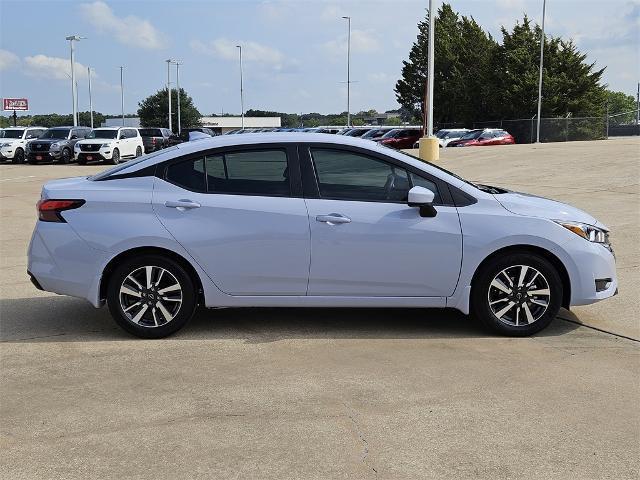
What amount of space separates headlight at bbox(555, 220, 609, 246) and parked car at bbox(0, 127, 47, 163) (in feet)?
113

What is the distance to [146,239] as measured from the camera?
5.64 m

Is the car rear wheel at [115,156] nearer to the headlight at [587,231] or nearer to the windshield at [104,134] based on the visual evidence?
the windshield at [104,134]

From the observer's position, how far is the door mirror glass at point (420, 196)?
5.59m

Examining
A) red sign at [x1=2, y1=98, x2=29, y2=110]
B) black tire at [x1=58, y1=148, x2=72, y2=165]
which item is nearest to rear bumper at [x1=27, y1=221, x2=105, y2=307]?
black tire at [x1=58, y1=148, x2=72, y2=165]

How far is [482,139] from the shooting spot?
37844mm

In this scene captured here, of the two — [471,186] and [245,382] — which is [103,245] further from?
[471,186]

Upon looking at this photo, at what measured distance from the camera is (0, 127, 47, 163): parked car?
3556 cm

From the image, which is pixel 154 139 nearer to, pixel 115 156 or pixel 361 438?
pixel 115 156

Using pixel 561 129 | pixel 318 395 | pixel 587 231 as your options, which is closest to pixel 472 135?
pixel 561 129

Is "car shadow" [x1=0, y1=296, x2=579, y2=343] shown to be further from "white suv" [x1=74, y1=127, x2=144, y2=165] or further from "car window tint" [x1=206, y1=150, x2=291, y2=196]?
"white suv" [x1=74, y1=127, x2=144, y2=165]

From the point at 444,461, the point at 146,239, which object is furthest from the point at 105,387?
the point at 444,461

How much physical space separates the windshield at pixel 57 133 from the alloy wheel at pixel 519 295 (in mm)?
33338

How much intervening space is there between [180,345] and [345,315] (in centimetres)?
158

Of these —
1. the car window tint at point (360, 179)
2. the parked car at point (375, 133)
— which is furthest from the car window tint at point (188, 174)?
the parked car at point (375, 133)
